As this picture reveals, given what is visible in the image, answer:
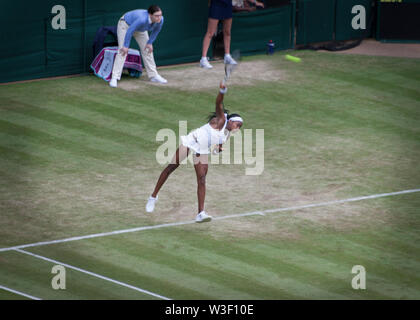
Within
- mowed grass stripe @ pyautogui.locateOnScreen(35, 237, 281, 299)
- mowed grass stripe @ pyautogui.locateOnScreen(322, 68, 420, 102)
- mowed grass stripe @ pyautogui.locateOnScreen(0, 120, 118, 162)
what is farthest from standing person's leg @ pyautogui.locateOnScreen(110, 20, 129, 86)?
mowed grass stripe @ pyautogui.locateOnScreen(35, 237, 281, 299)

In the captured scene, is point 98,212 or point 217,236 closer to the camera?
point 217,236

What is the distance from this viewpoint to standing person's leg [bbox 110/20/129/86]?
20781mm

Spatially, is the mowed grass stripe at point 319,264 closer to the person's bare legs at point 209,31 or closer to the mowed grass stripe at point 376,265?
the mowed grass stripe at point 376,265

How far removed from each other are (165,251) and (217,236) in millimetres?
1037

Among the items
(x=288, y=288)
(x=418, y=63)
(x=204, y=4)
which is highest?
(x=204, y=4)

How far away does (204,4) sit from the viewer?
23.5m

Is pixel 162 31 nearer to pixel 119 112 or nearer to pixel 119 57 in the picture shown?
pixel 119 57

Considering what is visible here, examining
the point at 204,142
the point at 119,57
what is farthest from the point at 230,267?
the point at 119,57

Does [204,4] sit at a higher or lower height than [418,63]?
higher

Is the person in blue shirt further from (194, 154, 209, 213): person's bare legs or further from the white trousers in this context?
(194, 154, 209, 213): person's bare legs
